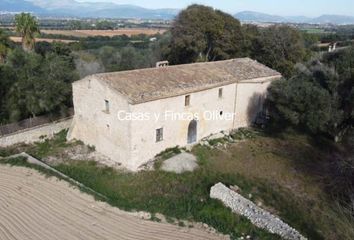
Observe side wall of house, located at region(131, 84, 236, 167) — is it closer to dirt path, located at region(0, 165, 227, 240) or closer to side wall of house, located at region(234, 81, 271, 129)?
side wall of house, located at region(234, 81, 271, 129)

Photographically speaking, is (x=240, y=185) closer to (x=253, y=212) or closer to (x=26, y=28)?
(x=253, y=212)

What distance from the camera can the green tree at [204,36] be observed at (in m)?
36.7

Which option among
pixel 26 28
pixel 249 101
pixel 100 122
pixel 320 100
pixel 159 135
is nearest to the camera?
pixel 159 135

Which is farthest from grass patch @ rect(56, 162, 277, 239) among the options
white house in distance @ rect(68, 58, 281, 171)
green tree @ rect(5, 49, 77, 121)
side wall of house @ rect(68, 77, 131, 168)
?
green tree @ rect(5, 49, 77, 121)

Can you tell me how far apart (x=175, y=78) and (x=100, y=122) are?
5.53 m

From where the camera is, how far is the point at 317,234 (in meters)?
13.8

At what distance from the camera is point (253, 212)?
14836 mm

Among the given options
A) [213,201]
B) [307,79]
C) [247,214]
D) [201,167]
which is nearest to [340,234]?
[247,214]

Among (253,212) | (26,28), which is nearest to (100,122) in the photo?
(253,212)

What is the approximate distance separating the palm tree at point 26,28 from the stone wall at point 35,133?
15.1 metres

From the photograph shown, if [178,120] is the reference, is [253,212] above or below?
below

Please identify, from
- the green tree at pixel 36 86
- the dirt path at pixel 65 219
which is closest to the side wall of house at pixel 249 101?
the green tree at pixel 36 86

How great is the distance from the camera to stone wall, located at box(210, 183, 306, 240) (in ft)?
44.5

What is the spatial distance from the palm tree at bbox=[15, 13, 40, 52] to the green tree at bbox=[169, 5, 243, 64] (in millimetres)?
14845
